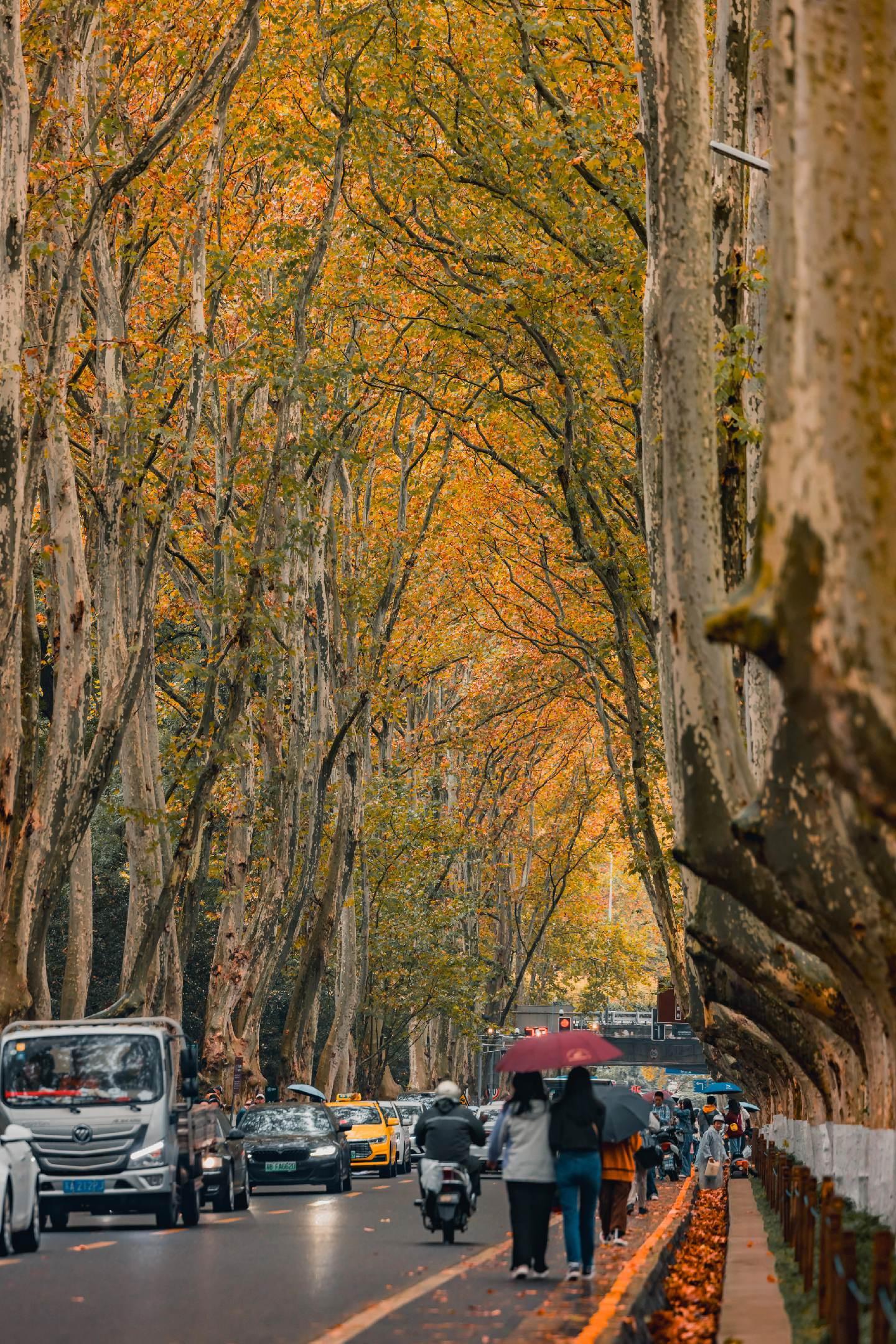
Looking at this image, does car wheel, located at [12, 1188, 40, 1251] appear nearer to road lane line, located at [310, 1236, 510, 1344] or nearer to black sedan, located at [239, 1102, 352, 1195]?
road lane line, located at [310, 1236, 510, 1344]

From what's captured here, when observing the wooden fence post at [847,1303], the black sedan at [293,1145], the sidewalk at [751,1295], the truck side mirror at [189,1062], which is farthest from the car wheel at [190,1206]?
the wooden fence post at [847,1303]

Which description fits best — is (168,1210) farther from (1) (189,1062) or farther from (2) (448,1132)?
(2) (448,1132)

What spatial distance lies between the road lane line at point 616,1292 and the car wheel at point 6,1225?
4.61m

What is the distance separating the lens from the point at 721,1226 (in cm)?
2044

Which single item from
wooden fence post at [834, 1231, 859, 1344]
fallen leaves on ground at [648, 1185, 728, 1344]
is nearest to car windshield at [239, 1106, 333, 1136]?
fallen leaves on ground at [648, 1185, 728, 1344]

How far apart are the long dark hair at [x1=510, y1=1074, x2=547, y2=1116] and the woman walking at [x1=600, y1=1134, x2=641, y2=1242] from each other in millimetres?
3621

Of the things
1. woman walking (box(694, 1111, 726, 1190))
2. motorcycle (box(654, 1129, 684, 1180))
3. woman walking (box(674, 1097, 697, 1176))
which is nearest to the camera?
woman walking (box(694, 1111, 726, 1190))

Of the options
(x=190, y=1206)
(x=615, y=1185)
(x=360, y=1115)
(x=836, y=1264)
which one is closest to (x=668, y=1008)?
(x=360, y=1115)

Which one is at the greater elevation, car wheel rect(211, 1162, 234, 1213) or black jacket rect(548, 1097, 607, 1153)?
black jacket rect(548, 1097, 607, 1153)

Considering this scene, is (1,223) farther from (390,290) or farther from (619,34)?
(390,290)

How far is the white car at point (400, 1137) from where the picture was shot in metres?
35.6

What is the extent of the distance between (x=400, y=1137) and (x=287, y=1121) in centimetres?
1015

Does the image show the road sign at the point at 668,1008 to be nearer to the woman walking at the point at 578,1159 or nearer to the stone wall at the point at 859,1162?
the stone wall at the point at 859,1162

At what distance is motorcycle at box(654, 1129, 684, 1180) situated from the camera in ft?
109
